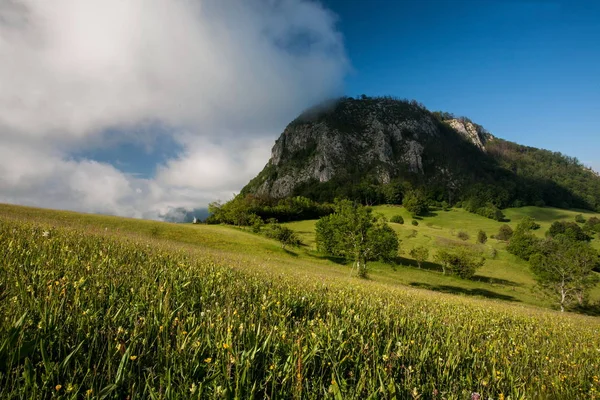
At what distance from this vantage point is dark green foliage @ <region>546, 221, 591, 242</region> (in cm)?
12294

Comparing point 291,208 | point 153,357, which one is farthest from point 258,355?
point 291,208

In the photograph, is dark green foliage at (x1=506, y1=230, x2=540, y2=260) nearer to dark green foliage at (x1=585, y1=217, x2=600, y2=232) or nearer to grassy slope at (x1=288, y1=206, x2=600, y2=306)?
grassy slope at (x1=288, y1=206, x2=600, y2=306)

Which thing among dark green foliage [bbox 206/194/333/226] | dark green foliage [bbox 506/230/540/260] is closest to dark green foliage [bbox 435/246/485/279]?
dark green foliage [bbox 506/230/540/260]

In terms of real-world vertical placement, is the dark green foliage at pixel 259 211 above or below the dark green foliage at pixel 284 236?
above

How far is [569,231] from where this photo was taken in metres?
125

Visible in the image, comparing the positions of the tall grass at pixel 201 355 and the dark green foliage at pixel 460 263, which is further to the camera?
the dark green foliage at pixel 460 263

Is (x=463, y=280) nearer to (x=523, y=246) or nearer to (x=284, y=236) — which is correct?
(x=523, y=246)

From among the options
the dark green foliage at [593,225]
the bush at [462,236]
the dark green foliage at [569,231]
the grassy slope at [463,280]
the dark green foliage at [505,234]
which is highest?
the dark green foliage at [593,225]

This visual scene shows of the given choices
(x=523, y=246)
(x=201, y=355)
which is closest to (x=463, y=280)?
(x=523, y=246)

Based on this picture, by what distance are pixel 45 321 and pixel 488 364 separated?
17.8ft

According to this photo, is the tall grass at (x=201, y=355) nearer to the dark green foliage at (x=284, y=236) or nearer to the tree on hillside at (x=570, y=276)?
the tree on hillside at (x=570, y=276)

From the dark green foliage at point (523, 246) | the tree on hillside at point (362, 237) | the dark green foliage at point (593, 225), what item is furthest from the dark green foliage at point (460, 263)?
the dark green foliage at point (593, 225)

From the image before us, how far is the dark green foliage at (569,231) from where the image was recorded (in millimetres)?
122938

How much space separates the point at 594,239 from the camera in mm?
124812
